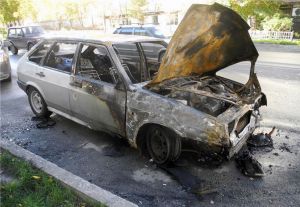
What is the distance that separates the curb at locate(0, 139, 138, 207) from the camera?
3.00 metres

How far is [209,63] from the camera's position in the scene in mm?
4215

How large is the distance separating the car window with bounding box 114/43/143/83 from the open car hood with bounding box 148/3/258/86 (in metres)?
0.68

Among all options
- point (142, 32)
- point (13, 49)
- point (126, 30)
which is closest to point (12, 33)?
point (13, 49)

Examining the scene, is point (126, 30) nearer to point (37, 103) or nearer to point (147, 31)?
point (147, 31)

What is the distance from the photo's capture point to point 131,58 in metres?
4.98

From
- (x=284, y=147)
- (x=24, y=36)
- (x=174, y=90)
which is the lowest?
(x=284, y=147)

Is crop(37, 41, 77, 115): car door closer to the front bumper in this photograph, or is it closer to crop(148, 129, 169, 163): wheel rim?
crop(148, 129, 169, 163): wheel rim

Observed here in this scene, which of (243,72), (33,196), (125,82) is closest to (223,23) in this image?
(125,82)

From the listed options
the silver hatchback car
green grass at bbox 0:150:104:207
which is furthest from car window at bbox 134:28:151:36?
green grass at bbox 0:150:104:207

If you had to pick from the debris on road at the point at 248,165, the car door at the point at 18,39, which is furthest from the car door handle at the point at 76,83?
the car door at the point at 18,39

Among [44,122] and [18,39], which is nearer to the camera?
[44,122]

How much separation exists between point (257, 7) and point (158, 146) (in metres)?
23.9

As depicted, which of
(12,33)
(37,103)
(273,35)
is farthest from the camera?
(273,35)

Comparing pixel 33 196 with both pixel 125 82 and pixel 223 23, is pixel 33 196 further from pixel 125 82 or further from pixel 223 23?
pixel 223 23
